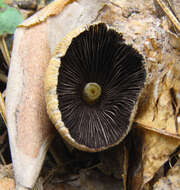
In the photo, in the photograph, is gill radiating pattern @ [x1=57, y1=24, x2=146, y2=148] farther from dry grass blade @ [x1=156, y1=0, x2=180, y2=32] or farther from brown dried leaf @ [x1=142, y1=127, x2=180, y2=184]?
dry grass blade @ [x1=156, y1=0, x2=180, y2=32]

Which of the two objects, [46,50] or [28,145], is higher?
[46,50]

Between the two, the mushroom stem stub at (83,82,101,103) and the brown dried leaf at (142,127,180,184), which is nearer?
the brown dried leaf at (142,127,180,184)

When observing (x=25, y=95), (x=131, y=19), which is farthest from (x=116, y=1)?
(x=25, y=95)

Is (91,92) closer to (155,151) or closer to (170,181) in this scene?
(155,151)

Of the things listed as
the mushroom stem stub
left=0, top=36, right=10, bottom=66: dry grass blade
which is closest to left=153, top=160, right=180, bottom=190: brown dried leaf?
the mushroom stem stub

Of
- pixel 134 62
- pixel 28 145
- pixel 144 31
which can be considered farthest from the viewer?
pixel 144 31

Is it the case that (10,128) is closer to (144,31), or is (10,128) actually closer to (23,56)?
(23,56)

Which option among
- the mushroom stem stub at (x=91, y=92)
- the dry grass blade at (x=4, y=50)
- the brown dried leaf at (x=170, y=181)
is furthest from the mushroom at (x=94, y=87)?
the dry grass blade at (x=4, y=50)
